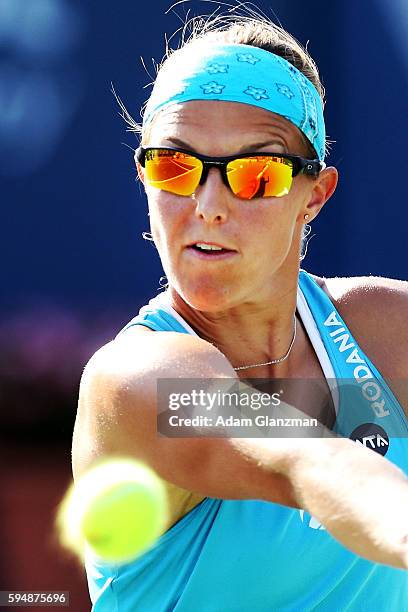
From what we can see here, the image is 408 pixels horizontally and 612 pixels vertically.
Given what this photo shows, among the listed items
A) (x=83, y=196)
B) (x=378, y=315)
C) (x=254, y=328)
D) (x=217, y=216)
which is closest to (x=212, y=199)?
(x=217, y=216)

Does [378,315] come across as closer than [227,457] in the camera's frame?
No

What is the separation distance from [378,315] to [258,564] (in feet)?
2.17

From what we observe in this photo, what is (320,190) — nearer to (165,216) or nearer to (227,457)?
(165,216)

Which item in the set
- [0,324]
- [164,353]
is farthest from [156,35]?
[164,353]

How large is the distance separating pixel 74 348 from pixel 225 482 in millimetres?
2239

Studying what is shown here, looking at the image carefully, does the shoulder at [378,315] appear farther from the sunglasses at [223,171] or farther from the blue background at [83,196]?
the blue background at [83,196]

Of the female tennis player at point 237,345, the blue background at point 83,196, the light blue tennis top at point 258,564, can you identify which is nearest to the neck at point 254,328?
the female tennis player at point 237,345

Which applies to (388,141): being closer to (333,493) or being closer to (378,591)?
(378,591)

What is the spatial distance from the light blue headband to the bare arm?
0.48 m

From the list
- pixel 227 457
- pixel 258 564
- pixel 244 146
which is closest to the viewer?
pixel 227 457

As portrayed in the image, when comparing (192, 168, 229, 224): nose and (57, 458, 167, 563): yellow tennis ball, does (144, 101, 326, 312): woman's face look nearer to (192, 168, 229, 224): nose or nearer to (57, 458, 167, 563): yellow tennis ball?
(192, 168, 229, 224): nose

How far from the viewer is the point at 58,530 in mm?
3557

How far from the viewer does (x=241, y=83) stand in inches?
73.5

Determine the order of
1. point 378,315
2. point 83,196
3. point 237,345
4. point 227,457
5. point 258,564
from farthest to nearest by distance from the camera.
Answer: point 83,196, point 378,315, point 237,345, point 258,564, point 227,457
